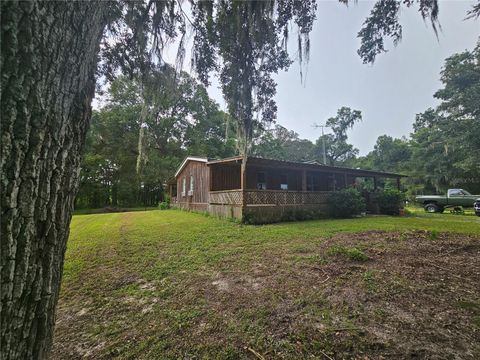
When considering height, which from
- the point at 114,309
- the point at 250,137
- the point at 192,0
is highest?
the point at 192,0

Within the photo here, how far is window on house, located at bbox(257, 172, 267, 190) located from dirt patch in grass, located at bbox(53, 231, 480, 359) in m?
10.2

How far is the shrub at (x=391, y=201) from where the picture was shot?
14.0 m

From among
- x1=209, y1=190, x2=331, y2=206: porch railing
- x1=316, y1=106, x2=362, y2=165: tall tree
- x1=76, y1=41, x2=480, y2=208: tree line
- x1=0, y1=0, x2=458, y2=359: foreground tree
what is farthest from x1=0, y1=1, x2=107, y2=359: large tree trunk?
x1=316, y1=106, x2=362, y2=165: tall tree

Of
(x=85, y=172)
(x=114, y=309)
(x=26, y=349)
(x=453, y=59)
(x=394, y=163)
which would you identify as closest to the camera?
(x=26, y=349)

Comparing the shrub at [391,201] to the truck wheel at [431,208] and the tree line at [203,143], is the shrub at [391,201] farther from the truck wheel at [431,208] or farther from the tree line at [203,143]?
the tree line at [203,143]

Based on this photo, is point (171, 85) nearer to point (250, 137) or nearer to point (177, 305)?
point (250, 137)

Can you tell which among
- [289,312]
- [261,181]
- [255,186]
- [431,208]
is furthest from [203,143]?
[289,312]

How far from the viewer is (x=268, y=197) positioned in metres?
10.8

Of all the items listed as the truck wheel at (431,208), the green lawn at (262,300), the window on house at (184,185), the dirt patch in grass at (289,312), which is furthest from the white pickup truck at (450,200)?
the window on house at (184,185)

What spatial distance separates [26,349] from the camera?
3.39ft

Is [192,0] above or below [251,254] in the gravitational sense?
above

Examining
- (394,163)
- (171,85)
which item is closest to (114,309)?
(171,85)

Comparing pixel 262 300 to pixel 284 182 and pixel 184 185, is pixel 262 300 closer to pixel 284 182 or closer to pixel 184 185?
pixel 284 182

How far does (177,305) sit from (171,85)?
3.30 metres
